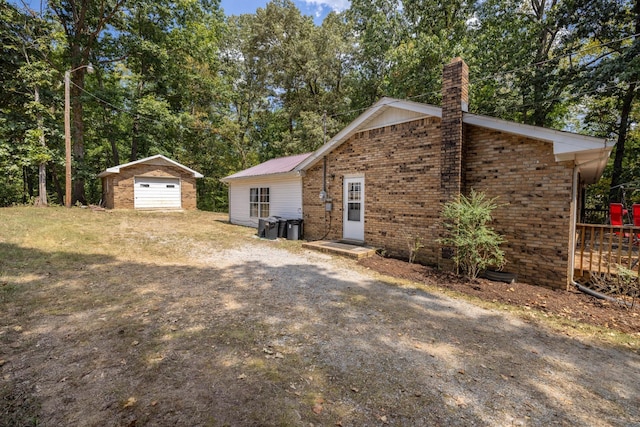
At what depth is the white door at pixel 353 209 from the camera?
9.21m

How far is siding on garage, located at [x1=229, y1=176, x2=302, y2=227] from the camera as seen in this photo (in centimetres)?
1171

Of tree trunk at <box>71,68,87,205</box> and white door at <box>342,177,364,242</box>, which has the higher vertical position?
tree trunk at <box>71,68,87,205</box>

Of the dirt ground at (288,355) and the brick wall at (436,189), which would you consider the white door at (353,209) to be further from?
the dirt ground at (288,355)

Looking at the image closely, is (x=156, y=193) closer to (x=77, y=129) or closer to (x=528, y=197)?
(x=77, y=129)

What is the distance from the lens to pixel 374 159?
28.6 feet

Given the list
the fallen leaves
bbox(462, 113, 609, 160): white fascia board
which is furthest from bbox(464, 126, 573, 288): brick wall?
the fallen leaves

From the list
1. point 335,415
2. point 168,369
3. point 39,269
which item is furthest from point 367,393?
point 39,269

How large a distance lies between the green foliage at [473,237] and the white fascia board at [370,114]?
251 centimetres

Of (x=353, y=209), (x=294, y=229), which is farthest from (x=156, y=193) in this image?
(x=353, y=209)

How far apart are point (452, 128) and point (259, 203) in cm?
952

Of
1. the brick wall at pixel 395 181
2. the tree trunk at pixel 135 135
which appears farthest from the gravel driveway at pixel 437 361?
the tree trunk at pixel 135 135

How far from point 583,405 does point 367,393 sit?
1.93m

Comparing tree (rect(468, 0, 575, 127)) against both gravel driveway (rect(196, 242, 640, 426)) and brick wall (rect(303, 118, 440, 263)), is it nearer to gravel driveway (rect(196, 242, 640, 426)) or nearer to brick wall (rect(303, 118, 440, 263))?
brick wall (rect(303, 118, 440, 263))

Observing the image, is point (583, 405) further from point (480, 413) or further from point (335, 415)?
point (335, 415)
